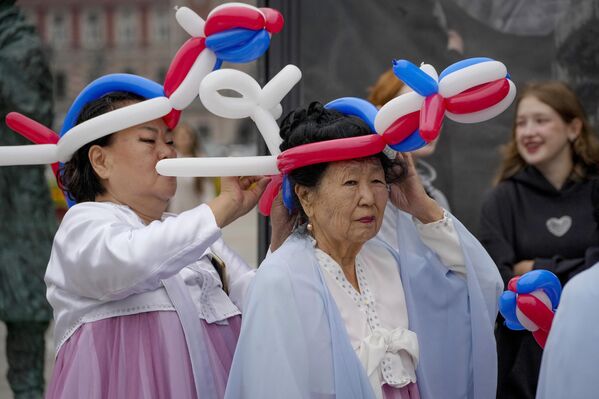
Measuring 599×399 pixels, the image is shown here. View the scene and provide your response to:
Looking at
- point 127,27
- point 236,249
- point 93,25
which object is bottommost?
point 236,249

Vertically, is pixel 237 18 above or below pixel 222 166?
above

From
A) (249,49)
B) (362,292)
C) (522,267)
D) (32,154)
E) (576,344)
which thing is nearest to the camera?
(576,344)

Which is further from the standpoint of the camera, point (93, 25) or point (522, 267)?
point (93, 25)

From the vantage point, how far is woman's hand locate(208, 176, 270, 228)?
3.21 meters

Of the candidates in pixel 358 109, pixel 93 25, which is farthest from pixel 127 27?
pixel 358 109

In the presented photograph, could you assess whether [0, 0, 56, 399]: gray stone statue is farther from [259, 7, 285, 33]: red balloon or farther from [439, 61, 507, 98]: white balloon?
[439, 61, 507, 98]: white balloon

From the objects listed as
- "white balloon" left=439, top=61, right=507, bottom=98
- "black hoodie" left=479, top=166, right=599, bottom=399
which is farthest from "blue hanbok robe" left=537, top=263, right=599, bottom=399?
"black hoodie" left=479, top=166, right=599, bottom=399

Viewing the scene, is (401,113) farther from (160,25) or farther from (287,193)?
(160,25)

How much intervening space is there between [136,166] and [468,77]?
3.66 feet

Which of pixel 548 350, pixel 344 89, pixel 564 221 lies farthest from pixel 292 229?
pixel 344 89

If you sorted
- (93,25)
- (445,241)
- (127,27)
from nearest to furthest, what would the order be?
(445,241) < (127,27) < (93,25)

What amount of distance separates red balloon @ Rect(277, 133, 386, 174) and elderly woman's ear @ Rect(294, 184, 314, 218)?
0.11m

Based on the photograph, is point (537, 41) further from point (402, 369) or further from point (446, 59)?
point (402, 369)

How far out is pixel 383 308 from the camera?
3090mm
